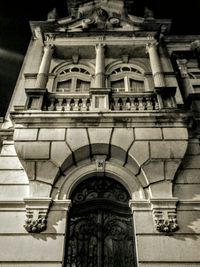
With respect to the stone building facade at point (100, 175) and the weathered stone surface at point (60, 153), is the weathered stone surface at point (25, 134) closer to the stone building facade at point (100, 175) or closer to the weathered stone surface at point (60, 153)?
the stone building facade at point (100, 175)

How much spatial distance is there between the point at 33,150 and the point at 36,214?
6.28 ft

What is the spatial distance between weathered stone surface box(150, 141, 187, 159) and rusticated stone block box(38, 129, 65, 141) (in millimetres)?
2783

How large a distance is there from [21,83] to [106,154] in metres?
5.47

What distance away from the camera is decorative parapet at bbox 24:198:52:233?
6.45m

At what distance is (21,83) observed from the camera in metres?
11.2

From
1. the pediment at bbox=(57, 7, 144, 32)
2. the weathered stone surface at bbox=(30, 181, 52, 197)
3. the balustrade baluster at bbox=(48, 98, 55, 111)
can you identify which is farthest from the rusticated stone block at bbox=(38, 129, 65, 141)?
the pediment at bbox=(57, 7, 144, 32)

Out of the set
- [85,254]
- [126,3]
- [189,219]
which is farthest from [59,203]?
[126,3]

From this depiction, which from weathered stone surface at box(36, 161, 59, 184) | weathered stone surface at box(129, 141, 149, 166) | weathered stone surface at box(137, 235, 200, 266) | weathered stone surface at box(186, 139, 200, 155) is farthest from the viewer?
weathered stone surface at box(186, 139, 200, 155)

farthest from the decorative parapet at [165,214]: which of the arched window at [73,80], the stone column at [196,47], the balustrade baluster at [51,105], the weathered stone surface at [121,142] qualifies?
the stone column at [196,47]

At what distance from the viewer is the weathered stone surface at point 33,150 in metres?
7.58

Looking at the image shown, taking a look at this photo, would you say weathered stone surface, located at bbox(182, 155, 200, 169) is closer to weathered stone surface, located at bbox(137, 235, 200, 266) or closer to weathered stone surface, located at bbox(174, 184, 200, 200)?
weathered stone surface, located at bbox(174, 184, 200, 200)

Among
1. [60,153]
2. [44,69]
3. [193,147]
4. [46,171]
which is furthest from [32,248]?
[44,69]

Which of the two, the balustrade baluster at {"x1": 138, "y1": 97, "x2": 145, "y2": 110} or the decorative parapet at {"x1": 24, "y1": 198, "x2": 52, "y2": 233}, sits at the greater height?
the balustrade baluster at {"x1": 138, "y1": 97, "x2": 145, "y2": 110}

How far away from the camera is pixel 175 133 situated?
8.02 metres
